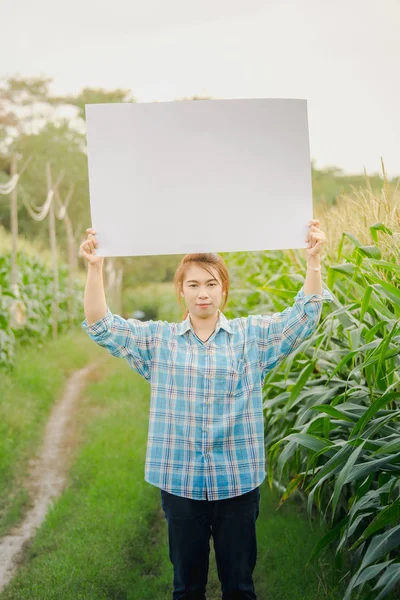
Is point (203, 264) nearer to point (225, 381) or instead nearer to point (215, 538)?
point (225, 381)

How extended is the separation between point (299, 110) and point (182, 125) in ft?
1.12

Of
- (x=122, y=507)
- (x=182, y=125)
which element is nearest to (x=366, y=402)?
(x=182, y=125)

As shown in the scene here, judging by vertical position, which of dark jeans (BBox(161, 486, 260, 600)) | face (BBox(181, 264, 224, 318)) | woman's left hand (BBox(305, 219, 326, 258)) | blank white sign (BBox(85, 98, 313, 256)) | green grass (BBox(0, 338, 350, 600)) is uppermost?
blank white sign (BBox(85, 98, 313, 256))

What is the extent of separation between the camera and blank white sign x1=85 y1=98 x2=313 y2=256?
1.90 metres

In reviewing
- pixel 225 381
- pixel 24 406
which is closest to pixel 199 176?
pixel 225 381

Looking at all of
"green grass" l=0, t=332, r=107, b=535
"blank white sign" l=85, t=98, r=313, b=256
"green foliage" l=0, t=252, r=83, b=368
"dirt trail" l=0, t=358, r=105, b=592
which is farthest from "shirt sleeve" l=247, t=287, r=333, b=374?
"green foliage" l=0, t=252, r=83, b=368

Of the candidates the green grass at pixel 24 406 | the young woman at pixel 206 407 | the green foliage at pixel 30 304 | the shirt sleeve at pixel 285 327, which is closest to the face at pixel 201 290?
the young woman at pixel 206 407

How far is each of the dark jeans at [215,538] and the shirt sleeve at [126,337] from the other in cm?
43

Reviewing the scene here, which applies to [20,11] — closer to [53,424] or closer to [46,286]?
[46,286]

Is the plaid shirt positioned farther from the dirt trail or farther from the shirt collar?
the dirt trail

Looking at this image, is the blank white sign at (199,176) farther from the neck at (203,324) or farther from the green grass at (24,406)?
the green grass at (24,406)

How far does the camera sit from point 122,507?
363cm

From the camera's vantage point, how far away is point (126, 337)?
209 centimetres

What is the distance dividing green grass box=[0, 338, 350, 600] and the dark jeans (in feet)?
2.07
